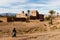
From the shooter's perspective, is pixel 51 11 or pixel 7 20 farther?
pixel 51 11

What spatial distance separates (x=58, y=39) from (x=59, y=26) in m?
18.6

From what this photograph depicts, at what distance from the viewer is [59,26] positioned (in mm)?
44250

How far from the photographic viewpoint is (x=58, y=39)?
25984mm

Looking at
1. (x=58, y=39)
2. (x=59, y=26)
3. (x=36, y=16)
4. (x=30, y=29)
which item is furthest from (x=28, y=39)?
(x=36, y=16)

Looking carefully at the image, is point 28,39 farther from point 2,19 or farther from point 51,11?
point 51,11

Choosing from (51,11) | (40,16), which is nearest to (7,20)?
(40,16)

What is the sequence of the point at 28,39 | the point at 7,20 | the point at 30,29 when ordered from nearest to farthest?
the point at 28,39 < the point at 30,29 < the point at 7,20

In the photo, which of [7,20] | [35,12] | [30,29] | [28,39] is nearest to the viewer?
[28,39]

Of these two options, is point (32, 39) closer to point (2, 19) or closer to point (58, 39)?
point (58, 39)

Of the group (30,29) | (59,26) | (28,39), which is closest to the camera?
(28,39)

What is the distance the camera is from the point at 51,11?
79688 mm

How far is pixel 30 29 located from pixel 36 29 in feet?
5.82

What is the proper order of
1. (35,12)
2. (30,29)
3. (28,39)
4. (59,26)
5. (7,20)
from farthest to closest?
(35,12), (7,20), (59,26), (30,29), (28,39)

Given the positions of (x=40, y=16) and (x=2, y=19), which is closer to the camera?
(x=2, y=19)
